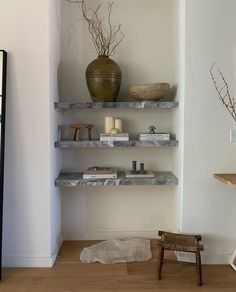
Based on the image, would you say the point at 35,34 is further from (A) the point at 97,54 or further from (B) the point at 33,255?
(B) the point at 33,255

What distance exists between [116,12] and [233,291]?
2.66 m

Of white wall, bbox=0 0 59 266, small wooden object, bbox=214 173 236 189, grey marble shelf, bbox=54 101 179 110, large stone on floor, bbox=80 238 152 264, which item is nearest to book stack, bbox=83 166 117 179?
white wall, bbox=0 0 59 266

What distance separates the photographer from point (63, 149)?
3.29m

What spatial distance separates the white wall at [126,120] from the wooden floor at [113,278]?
21.6 inches

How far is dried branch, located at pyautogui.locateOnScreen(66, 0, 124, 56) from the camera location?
318 cm

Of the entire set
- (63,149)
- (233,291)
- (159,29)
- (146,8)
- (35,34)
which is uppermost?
(146,8)

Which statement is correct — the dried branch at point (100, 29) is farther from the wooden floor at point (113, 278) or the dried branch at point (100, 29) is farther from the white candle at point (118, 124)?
the wooden floor at point (113, 278)

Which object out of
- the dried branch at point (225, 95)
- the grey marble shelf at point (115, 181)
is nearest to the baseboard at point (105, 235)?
the grey marble shelf at point (115, 181)

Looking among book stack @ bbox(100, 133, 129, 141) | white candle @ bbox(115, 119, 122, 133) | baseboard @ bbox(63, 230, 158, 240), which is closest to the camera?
book stack @ bbox(100, 133, 129, 141)

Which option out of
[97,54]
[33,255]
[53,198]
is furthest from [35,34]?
[33,255]

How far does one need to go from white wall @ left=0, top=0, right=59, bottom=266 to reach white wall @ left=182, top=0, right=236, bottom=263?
1.17 metres

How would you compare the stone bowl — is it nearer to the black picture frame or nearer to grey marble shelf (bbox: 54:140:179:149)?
grey marble shelf (bbox: 54:140:179:149)

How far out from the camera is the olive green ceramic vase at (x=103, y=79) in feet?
9.71

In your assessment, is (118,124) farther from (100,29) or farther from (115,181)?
(100,29)
